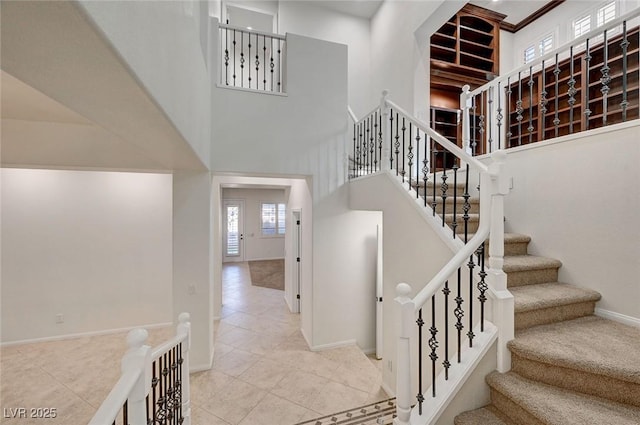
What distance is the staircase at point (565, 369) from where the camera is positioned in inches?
52.5

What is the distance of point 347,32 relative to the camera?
5367mm

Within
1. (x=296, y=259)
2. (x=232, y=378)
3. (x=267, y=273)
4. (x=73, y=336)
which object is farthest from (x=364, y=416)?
(x=267, y=273)

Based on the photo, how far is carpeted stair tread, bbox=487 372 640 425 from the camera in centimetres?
126

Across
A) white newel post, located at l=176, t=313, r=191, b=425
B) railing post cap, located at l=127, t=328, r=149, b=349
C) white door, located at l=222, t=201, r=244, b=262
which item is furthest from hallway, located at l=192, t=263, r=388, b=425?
white door, located at l=222, t=201, r=244, b=262

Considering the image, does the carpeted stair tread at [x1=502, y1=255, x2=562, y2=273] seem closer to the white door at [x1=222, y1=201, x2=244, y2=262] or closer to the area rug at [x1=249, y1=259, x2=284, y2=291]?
the area rug at [x1=249, y1=259, x2=284, y2=291]

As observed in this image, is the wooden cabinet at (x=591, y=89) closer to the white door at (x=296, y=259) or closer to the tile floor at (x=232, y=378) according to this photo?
the tile floor at (x=232, y=378)

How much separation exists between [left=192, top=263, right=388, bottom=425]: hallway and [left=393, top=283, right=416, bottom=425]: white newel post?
1.49 metres

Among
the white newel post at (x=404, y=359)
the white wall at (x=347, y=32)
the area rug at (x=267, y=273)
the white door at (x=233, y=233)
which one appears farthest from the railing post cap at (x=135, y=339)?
the white door at (x=233, y=233)

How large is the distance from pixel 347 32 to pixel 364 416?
6.17 metres

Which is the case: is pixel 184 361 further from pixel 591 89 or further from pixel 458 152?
pixel 591 89

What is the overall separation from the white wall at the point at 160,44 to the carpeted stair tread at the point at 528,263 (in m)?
2.48

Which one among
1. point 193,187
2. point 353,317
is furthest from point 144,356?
point 353,317

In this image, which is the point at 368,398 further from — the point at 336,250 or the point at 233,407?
the point at 336,250

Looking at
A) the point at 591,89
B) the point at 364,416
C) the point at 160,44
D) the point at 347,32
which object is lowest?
the point at 364,416
